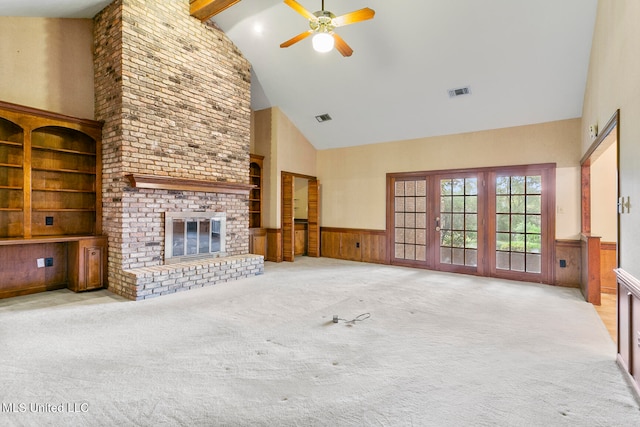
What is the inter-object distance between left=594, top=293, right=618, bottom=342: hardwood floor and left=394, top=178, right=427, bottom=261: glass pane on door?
2874mm

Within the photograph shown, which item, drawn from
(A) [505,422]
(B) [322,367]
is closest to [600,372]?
(A) [505,422]

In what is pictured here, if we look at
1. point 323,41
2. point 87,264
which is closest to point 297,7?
point 323,41

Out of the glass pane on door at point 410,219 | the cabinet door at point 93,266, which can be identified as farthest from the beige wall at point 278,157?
the cabinet door at point 93,266

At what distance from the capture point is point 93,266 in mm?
→ 4781

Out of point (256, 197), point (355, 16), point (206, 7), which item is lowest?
point (256, 197)

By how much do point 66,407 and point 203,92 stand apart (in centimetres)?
487

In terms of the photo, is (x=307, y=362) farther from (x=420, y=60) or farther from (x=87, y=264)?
(x=420, y=60)

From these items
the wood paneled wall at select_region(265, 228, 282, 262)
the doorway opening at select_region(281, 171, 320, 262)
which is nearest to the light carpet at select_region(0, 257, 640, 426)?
the wood paneled wall at select_region(265, 228, 282, 262)

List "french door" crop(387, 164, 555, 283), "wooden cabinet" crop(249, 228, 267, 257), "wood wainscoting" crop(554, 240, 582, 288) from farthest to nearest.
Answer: "wooden cabinet" crop(249, 228, 267, 257) → "french door" crop(387, 164, 555, 283) → "wood wainscoting" crop(554, 240, 582, 288)

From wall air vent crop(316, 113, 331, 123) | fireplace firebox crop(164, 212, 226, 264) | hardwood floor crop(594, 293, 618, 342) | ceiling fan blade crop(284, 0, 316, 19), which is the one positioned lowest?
hardwood floor crop(594, 293, 618, 342)

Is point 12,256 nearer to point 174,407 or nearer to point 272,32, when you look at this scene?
point 174,407

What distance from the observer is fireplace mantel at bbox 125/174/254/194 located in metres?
4.65

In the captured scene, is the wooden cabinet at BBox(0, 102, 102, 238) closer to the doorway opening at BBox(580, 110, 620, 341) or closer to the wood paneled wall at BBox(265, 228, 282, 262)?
the wood paneled wall at BBox(265, 228, 282, 262)

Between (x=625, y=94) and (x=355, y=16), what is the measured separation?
8.90 ft
